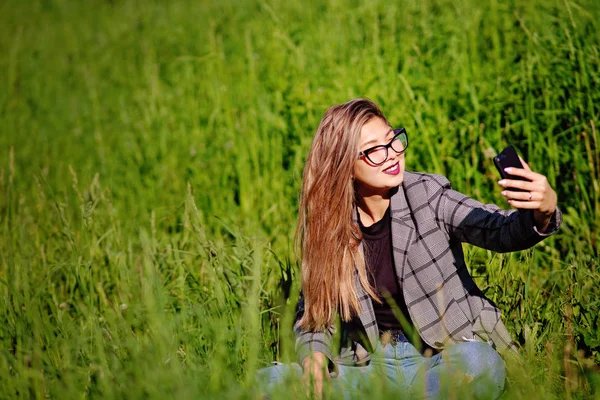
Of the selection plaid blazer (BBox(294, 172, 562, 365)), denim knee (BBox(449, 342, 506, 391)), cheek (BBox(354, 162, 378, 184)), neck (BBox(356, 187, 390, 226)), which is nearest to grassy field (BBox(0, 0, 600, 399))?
denim knee (BBox(449, 342, 506, 391))

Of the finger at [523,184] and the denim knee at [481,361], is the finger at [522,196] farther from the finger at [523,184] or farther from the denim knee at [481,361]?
the denim knee at [481,361]

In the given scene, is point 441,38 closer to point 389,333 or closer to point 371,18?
point 371,18

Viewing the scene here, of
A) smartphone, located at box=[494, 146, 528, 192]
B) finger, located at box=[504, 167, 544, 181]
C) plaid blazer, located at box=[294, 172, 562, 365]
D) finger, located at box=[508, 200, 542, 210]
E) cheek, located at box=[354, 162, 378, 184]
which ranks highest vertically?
smartphone, located at box=[494, 146, 528, 192]

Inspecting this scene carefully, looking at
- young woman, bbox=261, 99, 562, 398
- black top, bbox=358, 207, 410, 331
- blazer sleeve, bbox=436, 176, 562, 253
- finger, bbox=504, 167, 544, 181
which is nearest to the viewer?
finger, bbox=504, 167, 544, 181

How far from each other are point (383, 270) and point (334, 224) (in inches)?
9.4

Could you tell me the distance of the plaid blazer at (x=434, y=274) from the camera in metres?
2.38

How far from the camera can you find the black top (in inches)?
98.9

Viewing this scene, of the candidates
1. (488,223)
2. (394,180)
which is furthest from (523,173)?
(394,180)

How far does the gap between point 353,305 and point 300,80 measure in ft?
7.67

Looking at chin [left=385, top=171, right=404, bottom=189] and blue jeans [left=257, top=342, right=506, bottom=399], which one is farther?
chin [left=385, top=171, right=404, bottom=189]

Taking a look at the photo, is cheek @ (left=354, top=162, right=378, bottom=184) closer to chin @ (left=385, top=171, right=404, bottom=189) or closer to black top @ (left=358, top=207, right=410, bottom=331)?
chin @ (left=385, top=171, right=404, bottom=189)

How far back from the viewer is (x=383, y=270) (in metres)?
2.54

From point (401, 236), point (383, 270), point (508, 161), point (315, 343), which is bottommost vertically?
point (315, 343)

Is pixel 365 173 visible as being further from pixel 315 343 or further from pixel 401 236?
pixel 315 343
